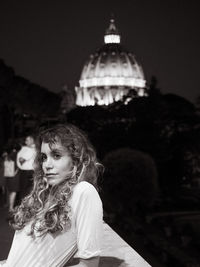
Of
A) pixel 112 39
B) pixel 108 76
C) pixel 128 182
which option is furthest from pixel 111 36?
pixel 128 182

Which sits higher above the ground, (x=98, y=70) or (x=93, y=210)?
(x=98, y=70)

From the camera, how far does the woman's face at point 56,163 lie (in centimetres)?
245

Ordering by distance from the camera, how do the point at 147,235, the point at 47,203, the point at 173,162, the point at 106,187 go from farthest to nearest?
the point at 173,162 < the point at 106,187 < the point at 147,235 < the point at 47,203

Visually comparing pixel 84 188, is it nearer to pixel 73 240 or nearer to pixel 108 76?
pixel 73 240

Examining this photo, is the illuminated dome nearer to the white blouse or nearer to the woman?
the woman

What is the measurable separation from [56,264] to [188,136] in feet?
83.5

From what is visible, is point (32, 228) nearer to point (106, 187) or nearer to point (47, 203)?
point (47, 203)

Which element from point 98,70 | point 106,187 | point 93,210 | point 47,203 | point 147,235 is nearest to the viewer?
point 93,210

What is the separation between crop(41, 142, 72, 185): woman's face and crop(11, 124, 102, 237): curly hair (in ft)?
0.05

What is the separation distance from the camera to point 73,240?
2.38 meters

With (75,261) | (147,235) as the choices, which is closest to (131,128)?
(147,235)

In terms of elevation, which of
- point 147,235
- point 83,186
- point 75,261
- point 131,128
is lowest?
point 147,235

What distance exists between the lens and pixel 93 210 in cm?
228

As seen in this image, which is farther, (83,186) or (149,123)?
(149,123)
